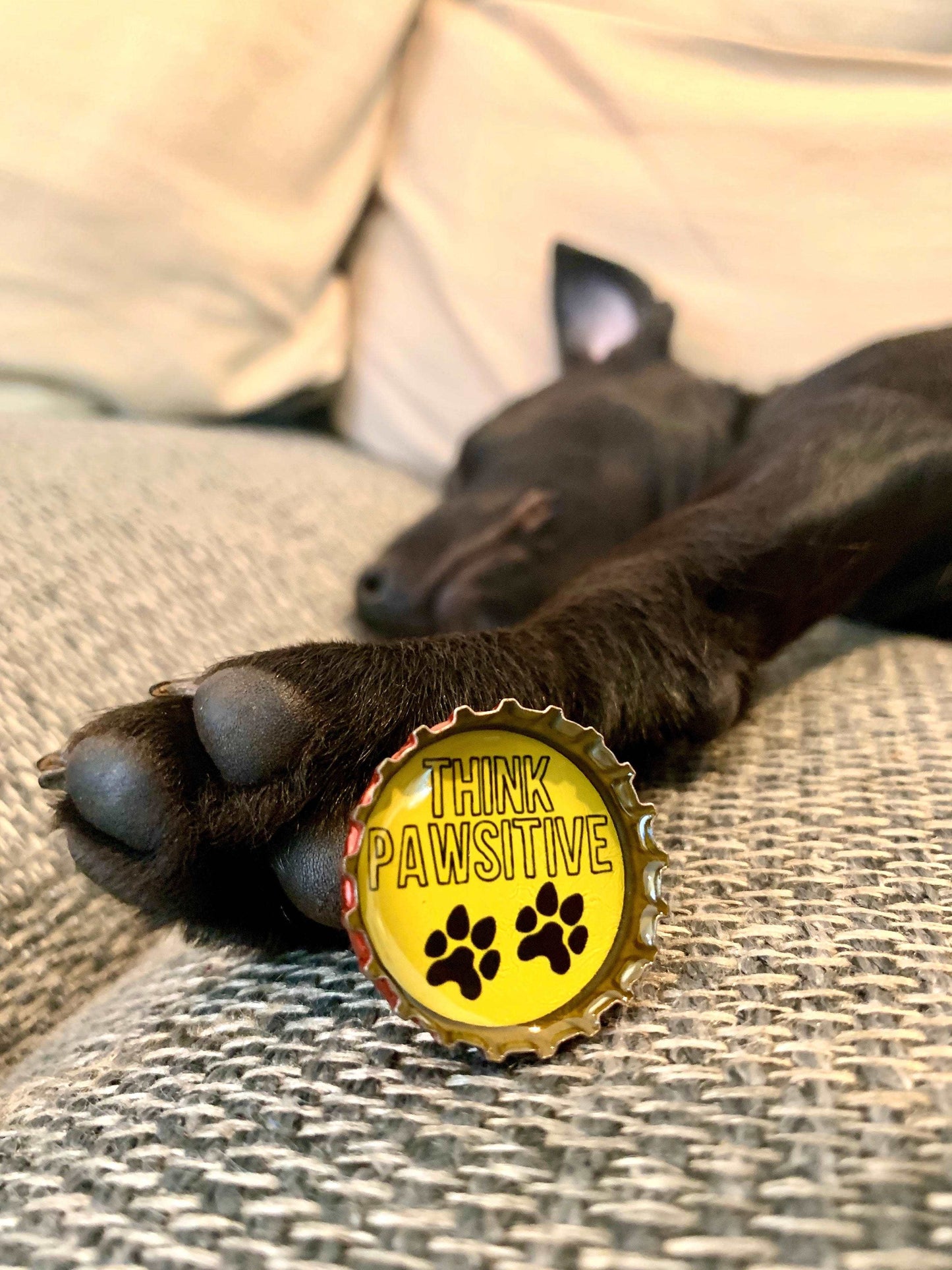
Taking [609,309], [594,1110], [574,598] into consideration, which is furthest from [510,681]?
[609,309]

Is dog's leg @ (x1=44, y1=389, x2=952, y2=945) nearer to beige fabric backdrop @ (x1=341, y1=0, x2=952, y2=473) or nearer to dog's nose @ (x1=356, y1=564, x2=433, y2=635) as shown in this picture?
dog's nose @ (x1=356, y1=564, x2=433, y2=635)

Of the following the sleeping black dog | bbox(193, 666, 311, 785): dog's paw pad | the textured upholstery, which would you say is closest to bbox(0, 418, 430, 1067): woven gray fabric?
the textured upholstery

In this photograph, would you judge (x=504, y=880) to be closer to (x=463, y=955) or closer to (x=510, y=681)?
(x=463, y=955)

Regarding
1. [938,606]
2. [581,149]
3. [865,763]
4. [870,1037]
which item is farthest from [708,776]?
[581,149]

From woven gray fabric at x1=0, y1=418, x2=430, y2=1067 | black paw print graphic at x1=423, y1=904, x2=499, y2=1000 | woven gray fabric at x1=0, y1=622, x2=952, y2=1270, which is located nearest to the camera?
woven gray fabric at x1=0, y1=622, x2=952, y2=1270

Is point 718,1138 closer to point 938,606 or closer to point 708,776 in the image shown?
point 708,776

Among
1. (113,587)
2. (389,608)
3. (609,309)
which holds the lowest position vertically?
(389,608)

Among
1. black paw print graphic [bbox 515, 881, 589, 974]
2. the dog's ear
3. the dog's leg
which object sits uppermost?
the dog's ear
